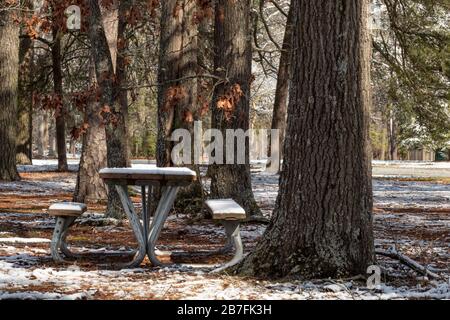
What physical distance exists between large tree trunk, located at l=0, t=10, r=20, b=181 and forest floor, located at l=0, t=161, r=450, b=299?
525 cm

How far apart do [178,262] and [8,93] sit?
45.5 feet

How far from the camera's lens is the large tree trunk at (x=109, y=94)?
35.0ft

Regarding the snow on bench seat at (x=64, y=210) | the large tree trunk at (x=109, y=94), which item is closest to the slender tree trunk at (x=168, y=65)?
the large tree trunk at (x=109, y=94)

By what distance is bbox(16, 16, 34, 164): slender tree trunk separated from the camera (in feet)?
85.1

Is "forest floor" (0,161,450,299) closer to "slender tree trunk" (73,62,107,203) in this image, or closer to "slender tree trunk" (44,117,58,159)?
"slender tree trunk" (73,62,107,203)

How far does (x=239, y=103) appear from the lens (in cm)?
1147

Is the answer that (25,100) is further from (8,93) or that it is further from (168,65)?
(168,65)

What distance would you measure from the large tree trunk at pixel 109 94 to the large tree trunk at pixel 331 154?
15.9 ft

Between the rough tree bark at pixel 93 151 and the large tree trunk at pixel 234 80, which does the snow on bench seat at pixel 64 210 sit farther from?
the rough tree bark at pixel 93 151

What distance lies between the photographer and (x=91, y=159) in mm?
→ 14266

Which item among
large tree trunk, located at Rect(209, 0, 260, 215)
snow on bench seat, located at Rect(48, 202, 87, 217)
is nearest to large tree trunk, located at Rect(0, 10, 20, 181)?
large tree trunk, located at Rect(209, 0, 260, 215)

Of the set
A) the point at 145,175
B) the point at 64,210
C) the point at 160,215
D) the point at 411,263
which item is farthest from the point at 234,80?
the point at 411,263
